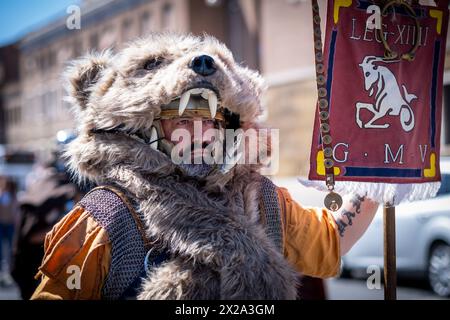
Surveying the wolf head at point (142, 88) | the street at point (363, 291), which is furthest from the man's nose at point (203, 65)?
the street at point (363, 291)

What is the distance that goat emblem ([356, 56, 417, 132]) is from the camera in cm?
209

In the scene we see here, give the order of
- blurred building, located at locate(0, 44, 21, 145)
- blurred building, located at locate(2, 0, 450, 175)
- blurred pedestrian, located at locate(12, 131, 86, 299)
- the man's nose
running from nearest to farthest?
the man's nose < blurred pedestrian, located at locate(12, 131, 86, 299) < blurred building, located at locate(2, 0, 450, 175) < blurred building, located at locate(0, 44, 21, 145)

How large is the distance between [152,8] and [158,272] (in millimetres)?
19786

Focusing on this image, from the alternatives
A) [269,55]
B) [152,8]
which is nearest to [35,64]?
[152,8]

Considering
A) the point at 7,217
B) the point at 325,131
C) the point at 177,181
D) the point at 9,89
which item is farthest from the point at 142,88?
the point at 9,89

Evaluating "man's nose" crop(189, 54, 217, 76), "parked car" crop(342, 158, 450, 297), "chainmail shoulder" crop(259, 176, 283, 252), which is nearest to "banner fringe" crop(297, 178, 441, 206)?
"chainmail shoulder" crop(259, 176, 283, 252)

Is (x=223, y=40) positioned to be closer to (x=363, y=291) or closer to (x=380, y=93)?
(x=363, y=291)

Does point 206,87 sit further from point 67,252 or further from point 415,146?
point 415,146

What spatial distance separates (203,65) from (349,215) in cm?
78

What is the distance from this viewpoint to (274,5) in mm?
15516

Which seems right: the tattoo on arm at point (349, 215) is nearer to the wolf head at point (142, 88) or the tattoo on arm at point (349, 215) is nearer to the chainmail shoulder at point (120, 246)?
the wolf head at point (142, 88)

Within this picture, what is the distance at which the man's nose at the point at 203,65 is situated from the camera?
182 centimetres

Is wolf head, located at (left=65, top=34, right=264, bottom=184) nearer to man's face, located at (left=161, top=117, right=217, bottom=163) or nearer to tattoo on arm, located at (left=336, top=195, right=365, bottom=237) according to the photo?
man's face, located at (left=161, top=117, right=217, bottom=163)
